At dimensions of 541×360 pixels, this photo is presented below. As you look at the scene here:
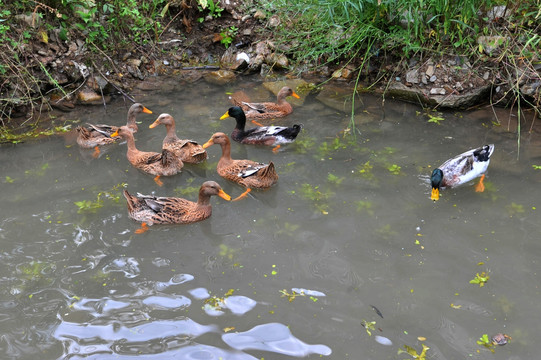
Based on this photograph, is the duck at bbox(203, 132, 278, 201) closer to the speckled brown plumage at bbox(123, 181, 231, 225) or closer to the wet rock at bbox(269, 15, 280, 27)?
the speckled brown plumage at bbox(123, 181, 231, 225)

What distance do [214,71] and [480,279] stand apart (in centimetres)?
674

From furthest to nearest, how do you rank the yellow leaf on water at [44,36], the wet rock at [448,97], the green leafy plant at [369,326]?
1. the yellow leaf on water at [44,36]
2. the wet rock at [448,97]
3. the green leafy plant at [369,326]

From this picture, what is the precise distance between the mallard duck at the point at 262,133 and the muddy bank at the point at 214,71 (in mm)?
1955

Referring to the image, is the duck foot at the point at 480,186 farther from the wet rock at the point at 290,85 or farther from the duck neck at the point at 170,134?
the duck neck at the point at 170,134

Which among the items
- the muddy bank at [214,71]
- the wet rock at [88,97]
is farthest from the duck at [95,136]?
the wet rock at [88,97]

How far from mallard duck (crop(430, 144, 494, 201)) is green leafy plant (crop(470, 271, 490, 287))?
1285 millimetres

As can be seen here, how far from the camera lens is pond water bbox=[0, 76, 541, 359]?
3979 millimetres

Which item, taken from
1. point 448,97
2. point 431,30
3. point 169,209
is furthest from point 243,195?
point 431,30

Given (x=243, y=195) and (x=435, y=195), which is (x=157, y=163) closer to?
(x=243, y=195)

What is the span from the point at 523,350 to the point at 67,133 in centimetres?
651

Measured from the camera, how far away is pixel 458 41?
782cm

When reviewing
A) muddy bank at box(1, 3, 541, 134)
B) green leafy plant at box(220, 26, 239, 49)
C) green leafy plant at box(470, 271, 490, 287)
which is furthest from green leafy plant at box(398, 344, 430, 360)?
green leafy plant at box(220, 26, 239, 49)

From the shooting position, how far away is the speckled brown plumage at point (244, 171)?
602cm

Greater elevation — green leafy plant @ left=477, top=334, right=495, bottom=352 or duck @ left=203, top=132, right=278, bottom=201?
duck @ left=203, top=132, right=278, bottom=201
